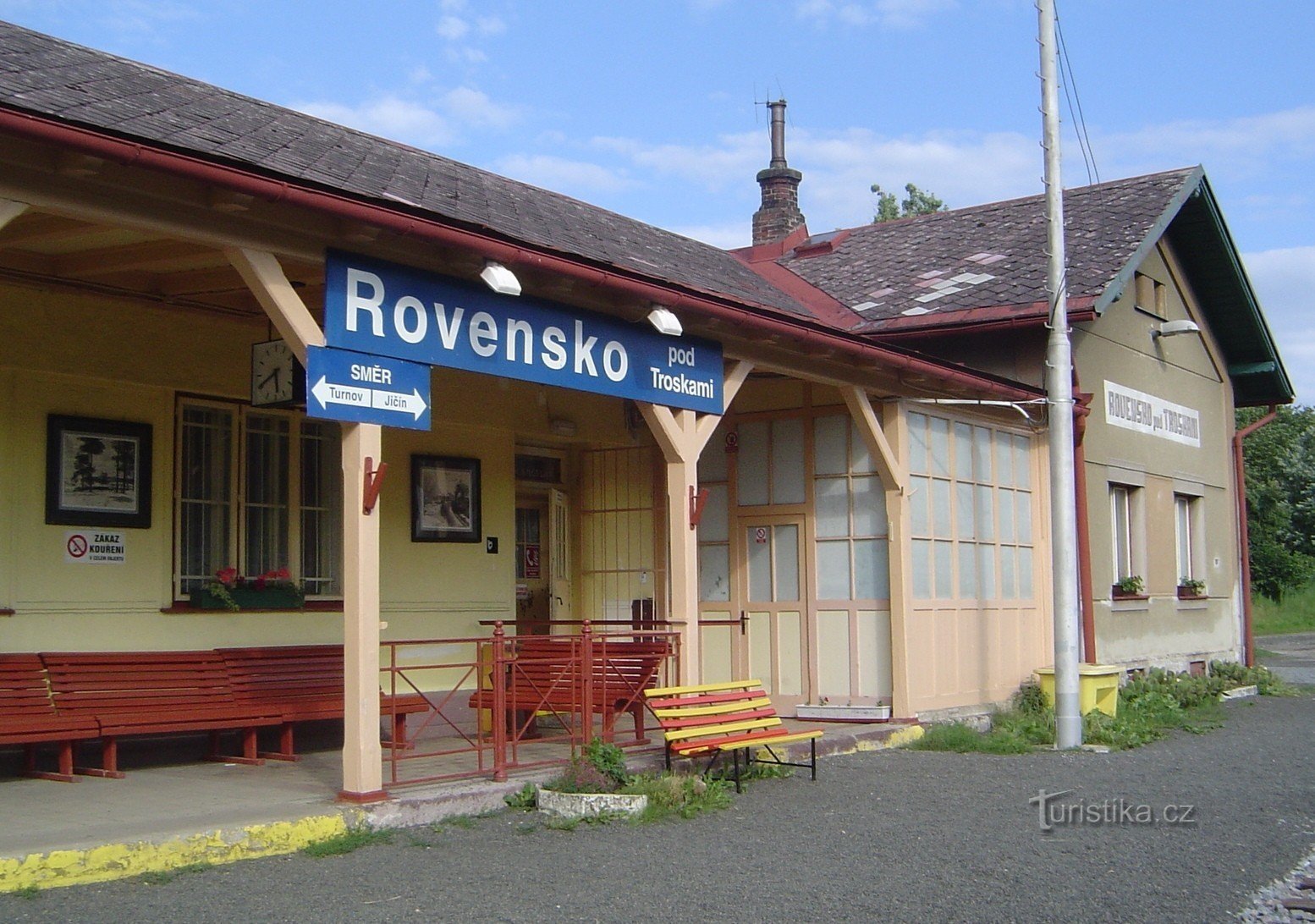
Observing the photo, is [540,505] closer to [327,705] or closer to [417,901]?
[327,705]

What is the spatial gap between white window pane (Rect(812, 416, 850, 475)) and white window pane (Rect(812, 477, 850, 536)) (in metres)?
0.10

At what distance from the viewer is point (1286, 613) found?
117 ft

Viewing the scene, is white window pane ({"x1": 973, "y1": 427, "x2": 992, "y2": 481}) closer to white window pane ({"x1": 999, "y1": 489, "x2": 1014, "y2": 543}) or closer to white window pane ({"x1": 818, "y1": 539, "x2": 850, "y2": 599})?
white window pane ({"x1": 999, "y1": 489, "x2": 1014, "y2": 543})

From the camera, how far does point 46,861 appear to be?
5961 mm

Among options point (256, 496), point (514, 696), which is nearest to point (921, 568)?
point (514, 696)

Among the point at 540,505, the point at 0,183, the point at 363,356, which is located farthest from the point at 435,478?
the point at 0,183

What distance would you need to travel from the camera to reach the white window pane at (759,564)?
41.7ft

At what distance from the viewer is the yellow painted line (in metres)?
5.92

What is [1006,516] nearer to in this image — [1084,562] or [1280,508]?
[1084,562]

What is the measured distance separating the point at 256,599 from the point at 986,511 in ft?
23.1

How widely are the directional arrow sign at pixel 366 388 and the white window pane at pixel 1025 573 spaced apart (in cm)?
799

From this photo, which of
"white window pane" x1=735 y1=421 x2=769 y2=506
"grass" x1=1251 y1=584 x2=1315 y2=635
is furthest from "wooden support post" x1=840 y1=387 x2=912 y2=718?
"grass" x1=1251 y1=584 x2=1315 y2=635

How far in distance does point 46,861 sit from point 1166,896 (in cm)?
484

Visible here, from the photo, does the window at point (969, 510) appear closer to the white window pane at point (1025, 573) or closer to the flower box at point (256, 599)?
the white window pane at point (1025, 573)
